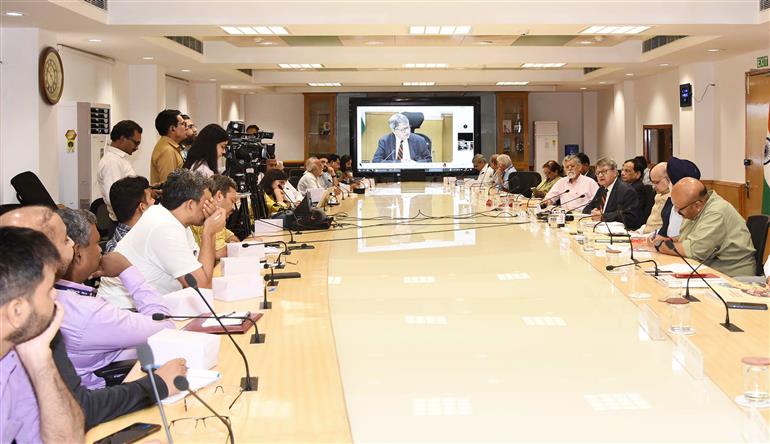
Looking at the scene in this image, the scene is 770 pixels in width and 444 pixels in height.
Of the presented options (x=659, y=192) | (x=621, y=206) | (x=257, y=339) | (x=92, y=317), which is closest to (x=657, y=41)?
(x=621, y=206)

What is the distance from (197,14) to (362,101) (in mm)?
9653

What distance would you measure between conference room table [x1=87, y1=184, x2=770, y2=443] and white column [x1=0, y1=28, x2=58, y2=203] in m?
3.65

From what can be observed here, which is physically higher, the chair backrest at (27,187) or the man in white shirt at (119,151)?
the man in white shirt at (119,151)

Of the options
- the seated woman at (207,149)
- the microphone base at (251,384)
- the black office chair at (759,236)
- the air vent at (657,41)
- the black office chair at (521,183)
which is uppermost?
the air vent at (657,41)

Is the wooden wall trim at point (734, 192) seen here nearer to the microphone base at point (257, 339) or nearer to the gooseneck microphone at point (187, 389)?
the microphone base at point (257, 339)

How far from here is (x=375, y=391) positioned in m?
2.29

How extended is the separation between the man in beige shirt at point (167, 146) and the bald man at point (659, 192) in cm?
317

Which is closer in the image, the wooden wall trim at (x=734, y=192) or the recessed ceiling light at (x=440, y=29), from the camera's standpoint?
the recessed ceiling light at (x=440, y=29)

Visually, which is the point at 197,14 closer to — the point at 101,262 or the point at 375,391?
the point at 101,262

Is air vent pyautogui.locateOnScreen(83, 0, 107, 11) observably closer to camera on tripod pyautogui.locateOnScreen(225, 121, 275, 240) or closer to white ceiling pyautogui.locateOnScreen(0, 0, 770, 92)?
white ceiling pyautogui.locateOnScreen(0, 0, 770, 92)

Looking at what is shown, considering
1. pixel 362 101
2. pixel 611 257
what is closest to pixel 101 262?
pixel 611 257

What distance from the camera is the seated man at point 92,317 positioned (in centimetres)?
250

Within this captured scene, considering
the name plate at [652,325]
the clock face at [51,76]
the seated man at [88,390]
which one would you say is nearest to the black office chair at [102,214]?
the clock face at [51,76]

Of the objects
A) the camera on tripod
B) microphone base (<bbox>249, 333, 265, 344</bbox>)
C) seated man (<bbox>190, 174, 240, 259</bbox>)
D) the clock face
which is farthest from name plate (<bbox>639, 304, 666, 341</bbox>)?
the clock face
